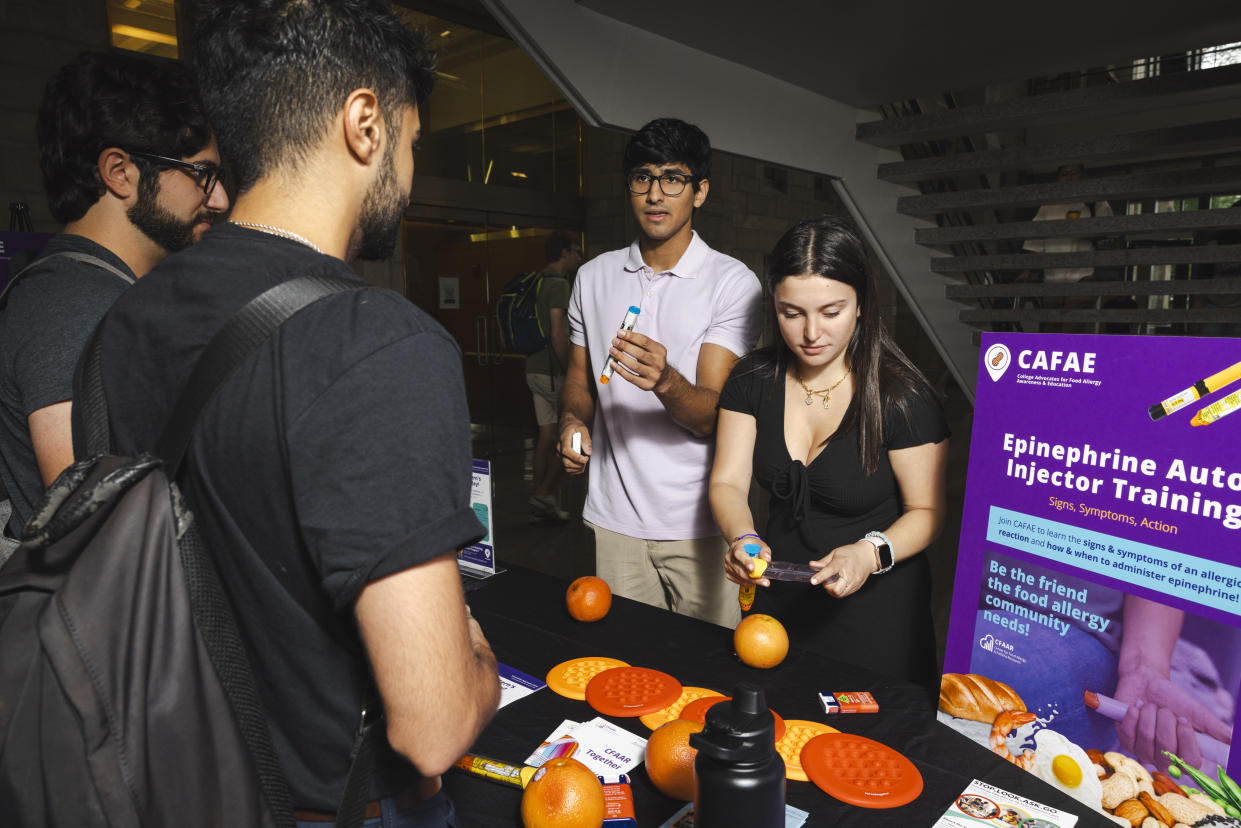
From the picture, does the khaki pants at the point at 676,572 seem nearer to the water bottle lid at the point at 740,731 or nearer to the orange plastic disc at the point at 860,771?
the orange plastic disc at the point at 860,771

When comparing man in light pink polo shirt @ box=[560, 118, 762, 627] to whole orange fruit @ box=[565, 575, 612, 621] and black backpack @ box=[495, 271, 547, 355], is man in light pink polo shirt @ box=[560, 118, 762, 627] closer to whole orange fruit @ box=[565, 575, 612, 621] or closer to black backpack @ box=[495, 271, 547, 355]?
whole orange fruit @ box=[565, 575, 612, 621]

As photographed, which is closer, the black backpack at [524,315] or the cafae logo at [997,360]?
the cafae logo at [997,360]

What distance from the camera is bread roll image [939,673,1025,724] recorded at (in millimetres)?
1053

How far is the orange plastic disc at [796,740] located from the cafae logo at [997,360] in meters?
0.59

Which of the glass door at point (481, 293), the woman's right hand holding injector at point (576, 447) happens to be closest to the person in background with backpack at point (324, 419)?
the woman's right hand holding injector at point (576, 447)

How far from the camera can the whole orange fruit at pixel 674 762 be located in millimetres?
913

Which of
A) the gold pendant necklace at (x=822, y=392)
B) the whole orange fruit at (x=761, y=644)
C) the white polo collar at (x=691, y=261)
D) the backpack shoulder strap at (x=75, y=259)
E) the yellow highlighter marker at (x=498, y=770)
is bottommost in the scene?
the yellow highlighter marker at (x=498, y=770)

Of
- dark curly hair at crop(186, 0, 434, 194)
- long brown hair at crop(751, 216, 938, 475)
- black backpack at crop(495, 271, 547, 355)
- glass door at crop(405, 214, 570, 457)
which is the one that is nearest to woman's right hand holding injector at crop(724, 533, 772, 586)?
long brown hair at crop(751, 216, 938, 475)

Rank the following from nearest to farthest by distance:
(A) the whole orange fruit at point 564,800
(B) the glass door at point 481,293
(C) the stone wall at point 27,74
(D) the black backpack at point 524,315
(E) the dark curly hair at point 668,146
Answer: (A) the whole orange fruit at point 564,800 < (E) the dark curly hair at point 668,146 < (C) the stone wall at point 27,74 < (D) the black backpack at point 524,315 < (B) the glass door at point 481,293

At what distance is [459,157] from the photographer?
6.39 meters

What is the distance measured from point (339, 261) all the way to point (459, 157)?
6.17m

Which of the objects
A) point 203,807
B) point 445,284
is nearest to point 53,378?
point 203,807

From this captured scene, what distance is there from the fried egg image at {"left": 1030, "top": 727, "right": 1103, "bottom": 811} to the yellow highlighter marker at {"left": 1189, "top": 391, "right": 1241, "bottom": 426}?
459mm

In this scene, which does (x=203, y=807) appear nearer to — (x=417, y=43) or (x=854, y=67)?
(x=417, y=43)
